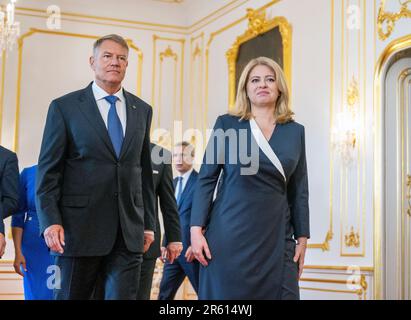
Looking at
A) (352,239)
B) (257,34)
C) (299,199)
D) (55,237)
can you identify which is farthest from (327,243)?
(55,237)

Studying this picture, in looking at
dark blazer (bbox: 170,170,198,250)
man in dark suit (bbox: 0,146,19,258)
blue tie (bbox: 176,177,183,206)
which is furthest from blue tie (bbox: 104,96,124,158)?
blue tie (bbox: 176,177,183,206)

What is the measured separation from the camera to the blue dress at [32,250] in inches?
205

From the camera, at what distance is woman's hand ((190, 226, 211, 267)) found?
3.50 meters

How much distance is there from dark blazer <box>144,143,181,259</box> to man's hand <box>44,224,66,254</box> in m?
1.28

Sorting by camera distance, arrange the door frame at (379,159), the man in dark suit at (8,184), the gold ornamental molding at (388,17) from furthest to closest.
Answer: the door frame at (379,159) < the gold ornamental molding at (388,17) < the man in dark suit at (8,184)

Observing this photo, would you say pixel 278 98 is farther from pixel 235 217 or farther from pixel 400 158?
pixel 400 158

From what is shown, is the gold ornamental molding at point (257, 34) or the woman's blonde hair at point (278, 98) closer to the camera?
the woman's blonde hair at point (278, 98)

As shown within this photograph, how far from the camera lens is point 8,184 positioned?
15.9 ft

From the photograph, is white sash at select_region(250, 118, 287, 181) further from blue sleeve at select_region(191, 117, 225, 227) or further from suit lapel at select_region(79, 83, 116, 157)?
suit lapel at select_region(79, 83, 116, 157)

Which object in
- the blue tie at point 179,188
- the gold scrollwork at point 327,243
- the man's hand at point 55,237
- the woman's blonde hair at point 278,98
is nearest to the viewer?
the man's hand at point 55,237

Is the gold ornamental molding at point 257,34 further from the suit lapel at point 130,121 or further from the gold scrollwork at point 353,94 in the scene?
the suit lapel at point 130,121

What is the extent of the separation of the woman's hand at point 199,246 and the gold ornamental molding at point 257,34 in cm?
529

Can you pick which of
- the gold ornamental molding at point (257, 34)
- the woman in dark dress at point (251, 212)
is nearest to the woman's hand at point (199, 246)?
the woman in dark dress at point (251, 212)
